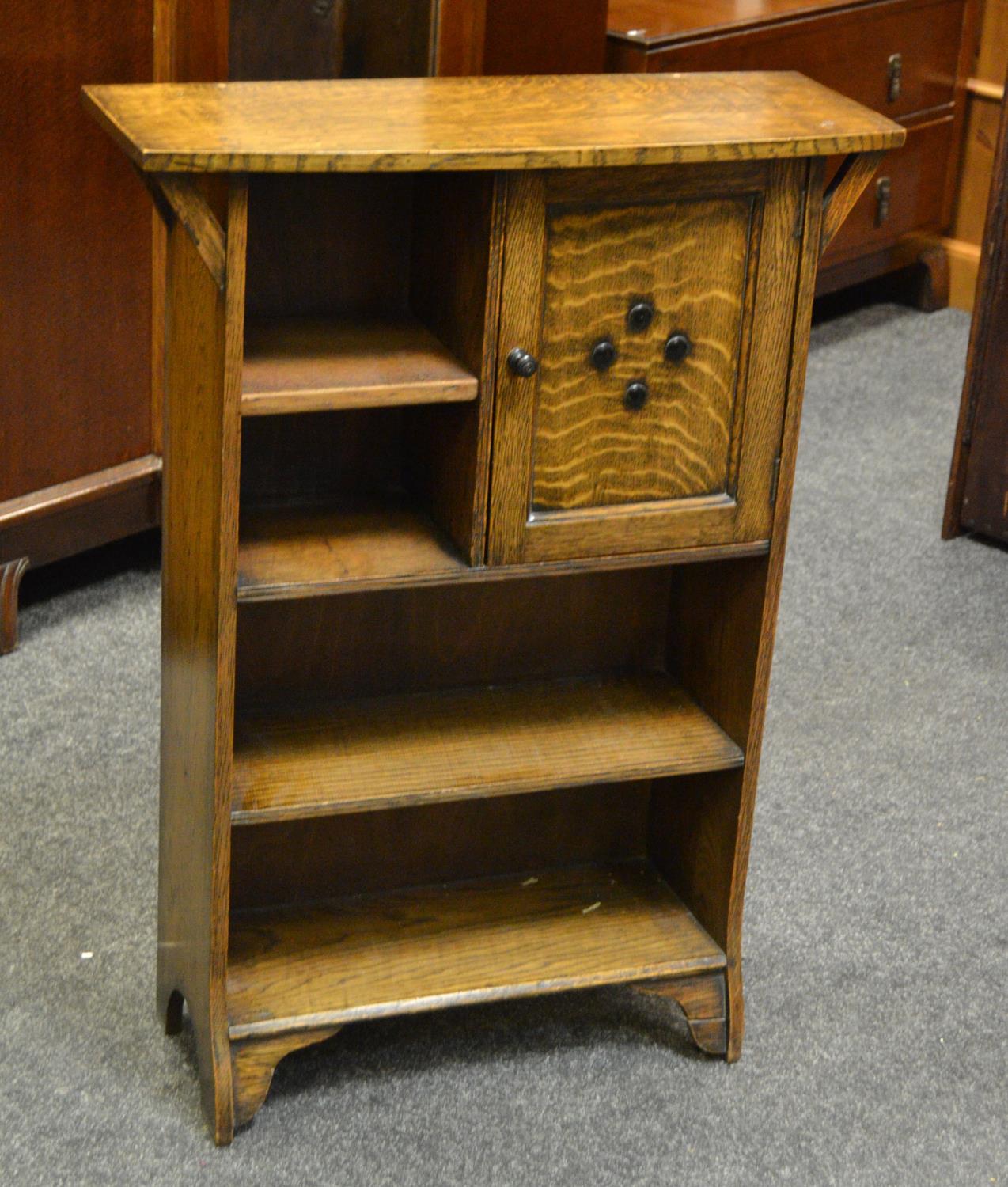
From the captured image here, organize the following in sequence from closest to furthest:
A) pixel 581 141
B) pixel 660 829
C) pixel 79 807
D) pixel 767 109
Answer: pixel 581 141
pixel 767 109
pixel 660 829
pixel 79 807

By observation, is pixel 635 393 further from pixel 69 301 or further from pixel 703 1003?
pixel 69 301

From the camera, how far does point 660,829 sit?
2264mm

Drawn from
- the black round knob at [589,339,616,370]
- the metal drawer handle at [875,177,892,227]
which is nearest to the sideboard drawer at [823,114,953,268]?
the metal drawer handle at [875,177,892,227]

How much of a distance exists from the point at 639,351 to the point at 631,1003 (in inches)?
34.8

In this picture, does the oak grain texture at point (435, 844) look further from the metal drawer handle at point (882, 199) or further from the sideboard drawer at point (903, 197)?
the metal drawer handle at point (882, 199)

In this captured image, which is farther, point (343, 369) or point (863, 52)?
point (863, 52)

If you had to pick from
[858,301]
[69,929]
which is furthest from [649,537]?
[858,301]

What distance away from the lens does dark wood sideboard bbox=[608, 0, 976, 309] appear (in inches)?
146

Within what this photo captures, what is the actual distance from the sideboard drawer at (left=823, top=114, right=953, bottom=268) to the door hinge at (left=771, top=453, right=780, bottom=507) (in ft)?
8.09

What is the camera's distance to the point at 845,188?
5.81 ft

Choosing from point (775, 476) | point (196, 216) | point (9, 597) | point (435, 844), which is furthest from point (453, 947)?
point (9, 597)

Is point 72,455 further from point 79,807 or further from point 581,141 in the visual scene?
point 581,141

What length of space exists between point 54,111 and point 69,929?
1186 mm

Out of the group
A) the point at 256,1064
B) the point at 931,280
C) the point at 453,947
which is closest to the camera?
the point at 256,1064
